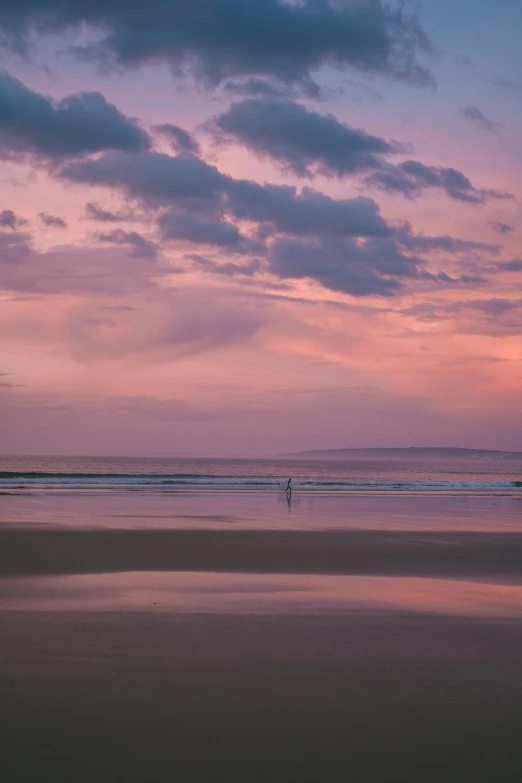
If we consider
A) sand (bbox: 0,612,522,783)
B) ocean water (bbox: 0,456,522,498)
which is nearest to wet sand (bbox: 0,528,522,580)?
sand (bbox: 0,612,522,783)

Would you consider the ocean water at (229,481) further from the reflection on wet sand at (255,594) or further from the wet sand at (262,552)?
the reflection on wet sand at (255,594)

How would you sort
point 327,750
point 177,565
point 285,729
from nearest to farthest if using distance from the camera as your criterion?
point 327,750 → point 285,729 → point 177,565

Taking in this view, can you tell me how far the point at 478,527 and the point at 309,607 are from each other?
1436cm

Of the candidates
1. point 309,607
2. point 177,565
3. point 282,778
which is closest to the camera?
point 282,778

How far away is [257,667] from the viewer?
21.8 ft

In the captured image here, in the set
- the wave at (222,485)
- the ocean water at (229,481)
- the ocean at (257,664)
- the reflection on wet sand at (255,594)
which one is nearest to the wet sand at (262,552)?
the ocean at (257,664)

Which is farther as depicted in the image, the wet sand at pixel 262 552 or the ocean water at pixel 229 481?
the ocean water at pixel 229 481

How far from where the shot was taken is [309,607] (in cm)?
943

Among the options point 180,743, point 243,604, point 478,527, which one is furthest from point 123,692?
point 478,527

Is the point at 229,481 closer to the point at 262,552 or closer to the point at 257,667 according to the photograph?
the point at 262,552

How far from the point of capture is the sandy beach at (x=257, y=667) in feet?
15.6

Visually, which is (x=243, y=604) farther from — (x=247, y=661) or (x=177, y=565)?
(x=177, y=565)

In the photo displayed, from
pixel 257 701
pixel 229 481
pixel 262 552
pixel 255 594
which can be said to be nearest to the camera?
pixel 257 701

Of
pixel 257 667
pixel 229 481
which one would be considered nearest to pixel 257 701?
pixel 257 667
